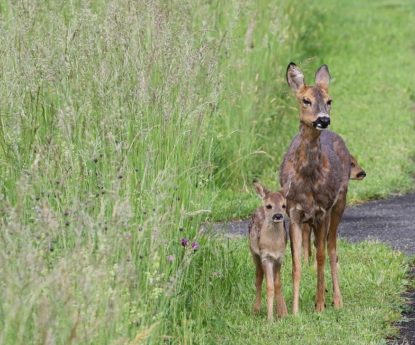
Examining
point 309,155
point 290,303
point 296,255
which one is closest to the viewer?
point 296,255

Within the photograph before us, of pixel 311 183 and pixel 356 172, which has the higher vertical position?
pixel 311 183

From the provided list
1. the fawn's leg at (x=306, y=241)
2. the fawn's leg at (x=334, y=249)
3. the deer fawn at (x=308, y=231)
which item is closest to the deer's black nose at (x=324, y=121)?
the fawn's leg at (x=334, y=249)

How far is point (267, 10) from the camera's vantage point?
15.9m

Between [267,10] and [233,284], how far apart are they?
701 centimetres

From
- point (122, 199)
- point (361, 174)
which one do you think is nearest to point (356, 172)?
point (361, 174)

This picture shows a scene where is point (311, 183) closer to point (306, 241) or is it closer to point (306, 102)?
point (306, 102)

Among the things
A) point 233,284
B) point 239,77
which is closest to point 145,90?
point 233,284

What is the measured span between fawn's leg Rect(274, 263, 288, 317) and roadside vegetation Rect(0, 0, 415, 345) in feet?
0.53

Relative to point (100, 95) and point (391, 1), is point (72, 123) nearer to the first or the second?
point (100, 95)

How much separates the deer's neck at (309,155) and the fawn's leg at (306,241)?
1.29 metres

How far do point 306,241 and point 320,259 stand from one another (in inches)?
53.3

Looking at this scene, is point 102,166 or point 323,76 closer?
point 102,166

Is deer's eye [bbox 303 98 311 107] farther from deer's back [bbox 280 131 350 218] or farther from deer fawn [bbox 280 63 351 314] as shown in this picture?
deer's back [bbox 280 131 350 218]

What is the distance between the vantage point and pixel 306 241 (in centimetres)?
1066
